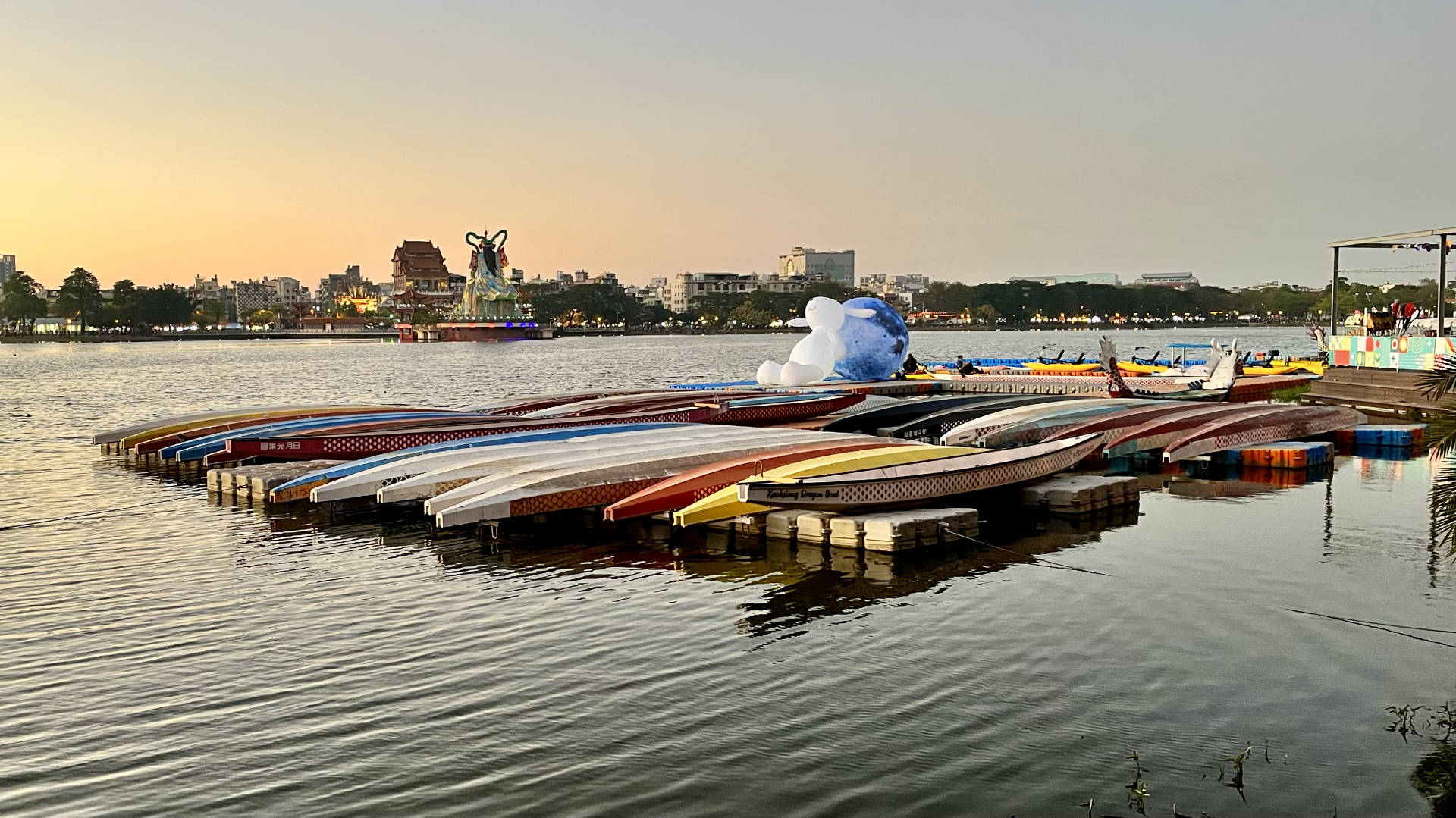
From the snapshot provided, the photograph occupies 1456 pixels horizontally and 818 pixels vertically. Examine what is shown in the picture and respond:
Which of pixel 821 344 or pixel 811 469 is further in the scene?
pixel 821 344

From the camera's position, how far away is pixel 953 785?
9320 millimetres

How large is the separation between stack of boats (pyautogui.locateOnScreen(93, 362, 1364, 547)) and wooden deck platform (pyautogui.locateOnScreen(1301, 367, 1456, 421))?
385cm

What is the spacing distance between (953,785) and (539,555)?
1009 centimetres

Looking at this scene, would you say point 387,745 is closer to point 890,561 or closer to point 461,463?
point 890,561

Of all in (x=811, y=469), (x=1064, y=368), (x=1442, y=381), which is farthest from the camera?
(x=1064, y=368)

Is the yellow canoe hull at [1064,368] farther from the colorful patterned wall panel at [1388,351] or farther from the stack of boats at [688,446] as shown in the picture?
the stack of boats at [688,446]

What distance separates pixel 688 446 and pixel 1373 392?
24.7m

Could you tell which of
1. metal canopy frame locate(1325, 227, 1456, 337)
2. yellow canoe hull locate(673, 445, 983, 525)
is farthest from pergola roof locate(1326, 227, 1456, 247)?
yellow canoe hull locate(673, 445, 983, 525)

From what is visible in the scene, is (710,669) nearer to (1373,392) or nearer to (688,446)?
(688,446)

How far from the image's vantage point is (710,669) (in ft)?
40.8

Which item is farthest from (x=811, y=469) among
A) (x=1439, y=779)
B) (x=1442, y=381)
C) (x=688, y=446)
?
(x=1442, y=381)

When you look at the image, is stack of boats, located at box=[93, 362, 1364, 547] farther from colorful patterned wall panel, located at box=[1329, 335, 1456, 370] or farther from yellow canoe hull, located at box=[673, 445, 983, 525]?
colorful patterned wall panel, located at box=[1329, 335, 1456, 370]

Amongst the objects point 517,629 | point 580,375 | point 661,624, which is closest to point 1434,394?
point 661,624

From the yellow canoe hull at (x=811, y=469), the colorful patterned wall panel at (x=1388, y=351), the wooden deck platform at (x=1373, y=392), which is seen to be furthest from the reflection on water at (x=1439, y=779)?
the wooden deck platform at (x=1373, y=392)
